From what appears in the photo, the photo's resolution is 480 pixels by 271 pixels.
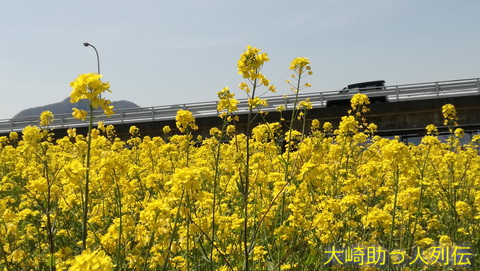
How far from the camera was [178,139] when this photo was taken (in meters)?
8.38

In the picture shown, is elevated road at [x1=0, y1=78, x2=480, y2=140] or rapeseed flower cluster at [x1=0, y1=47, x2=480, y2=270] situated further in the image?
elevated road at [x1=0, y1=78, x2=480, y2=140]

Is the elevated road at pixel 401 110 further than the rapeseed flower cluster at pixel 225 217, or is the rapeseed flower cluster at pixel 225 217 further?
the elevated road at pixel 401 110

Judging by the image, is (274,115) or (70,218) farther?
(274,115)

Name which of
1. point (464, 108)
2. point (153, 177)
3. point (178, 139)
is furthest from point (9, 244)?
point (464, 108)

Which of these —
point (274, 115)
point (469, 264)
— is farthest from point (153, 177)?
point (274, 115)

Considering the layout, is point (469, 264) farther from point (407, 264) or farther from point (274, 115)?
point (274, 115)

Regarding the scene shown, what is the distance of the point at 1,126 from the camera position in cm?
2403

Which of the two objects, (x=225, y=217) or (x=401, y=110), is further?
(x=401, y=110)

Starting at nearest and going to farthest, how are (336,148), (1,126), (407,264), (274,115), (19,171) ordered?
(407,264), (336,148), (19,171), (274,115), (1,126)

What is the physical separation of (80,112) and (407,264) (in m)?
2.51

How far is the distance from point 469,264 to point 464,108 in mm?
12965

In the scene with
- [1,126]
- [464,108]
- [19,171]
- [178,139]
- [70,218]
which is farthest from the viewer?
[1,126]

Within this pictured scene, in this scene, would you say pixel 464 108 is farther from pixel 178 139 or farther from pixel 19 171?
pixel 19 171

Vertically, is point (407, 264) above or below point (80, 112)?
below
